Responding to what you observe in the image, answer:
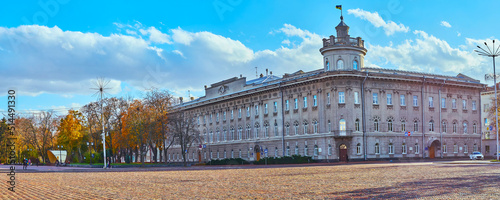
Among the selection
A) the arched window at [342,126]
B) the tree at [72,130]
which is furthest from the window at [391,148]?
the tree at [72,130]

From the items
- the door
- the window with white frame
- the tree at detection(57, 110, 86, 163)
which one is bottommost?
the door

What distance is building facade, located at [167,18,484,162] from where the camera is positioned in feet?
235

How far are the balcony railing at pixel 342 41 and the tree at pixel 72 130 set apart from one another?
165ft

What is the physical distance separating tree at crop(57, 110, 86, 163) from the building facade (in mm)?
30599

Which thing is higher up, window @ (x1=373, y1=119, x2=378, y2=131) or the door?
window @ (x1=373, y1=119, x2=378, y2=131)

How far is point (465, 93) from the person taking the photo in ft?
277

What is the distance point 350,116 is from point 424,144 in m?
14.0

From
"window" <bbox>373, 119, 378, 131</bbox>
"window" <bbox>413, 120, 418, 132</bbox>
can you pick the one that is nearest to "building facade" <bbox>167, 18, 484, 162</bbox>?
"window" <bbox>413, 120, 418, 132</bbox>

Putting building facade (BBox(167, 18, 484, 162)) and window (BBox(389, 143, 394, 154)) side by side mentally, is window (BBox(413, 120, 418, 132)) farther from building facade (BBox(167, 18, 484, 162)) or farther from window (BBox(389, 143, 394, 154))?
window (BBox(389, 143, 394, 154))

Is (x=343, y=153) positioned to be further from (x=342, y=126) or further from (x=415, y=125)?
(x=415, y=125)

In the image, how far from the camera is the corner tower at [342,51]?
240 feet

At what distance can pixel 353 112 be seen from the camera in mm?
71688

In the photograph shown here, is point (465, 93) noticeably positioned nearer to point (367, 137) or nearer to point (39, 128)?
point (367, 137)

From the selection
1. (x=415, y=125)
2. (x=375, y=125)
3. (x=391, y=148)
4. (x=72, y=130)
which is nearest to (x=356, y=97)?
(x=375, y=125)
